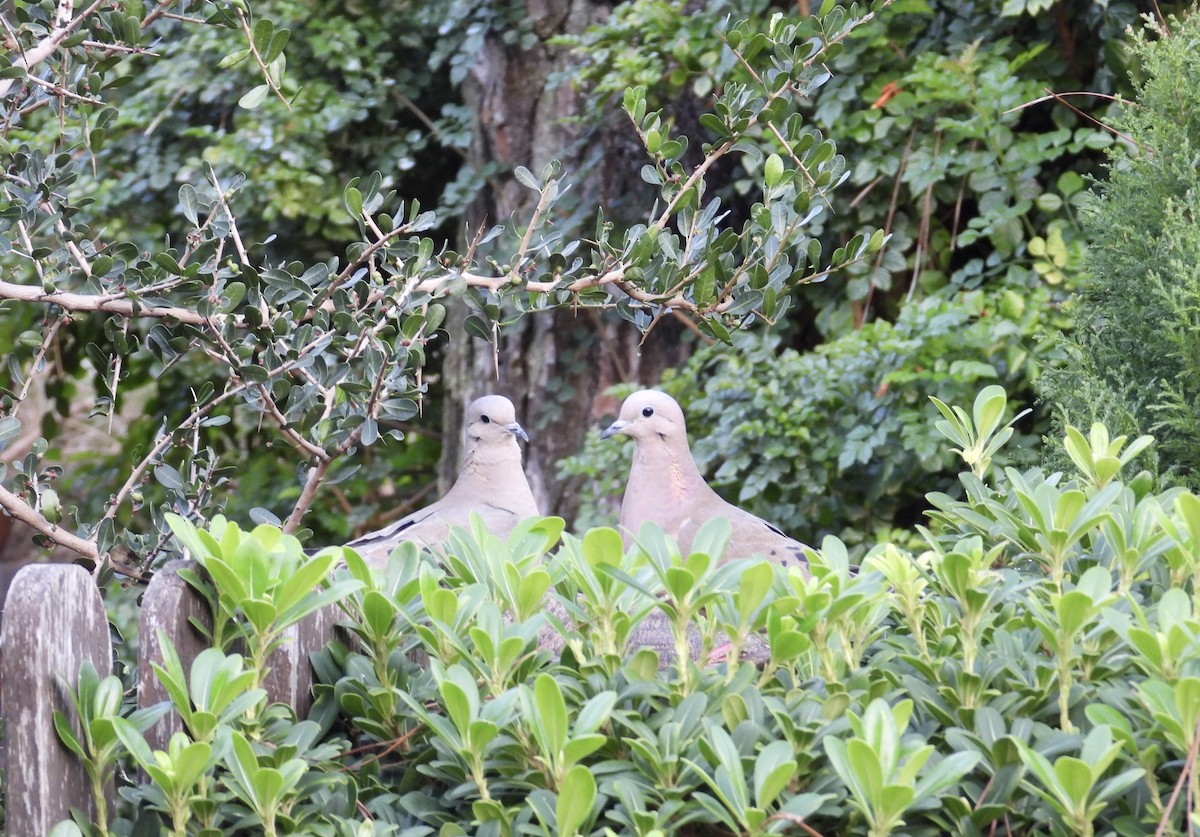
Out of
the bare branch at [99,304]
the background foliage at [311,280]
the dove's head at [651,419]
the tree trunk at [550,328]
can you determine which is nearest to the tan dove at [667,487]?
the dove's head at [651,419]

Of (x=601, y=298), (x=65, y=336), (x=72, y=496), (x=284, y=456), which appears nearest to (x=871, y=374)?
(x=601, y=298)

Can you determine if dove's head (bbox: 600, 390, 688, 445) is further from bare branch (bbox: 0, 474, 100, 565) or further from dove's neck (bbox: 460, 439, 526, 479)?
bare branch (bbox: 0, 474, 100, 565)

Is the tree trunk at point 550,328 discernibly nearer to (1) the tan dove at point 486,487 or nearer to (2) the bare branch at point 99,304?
(1) the tan dove at point 486,487

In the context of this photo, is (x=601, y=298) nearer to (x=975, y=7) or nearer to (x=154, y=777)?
(x=154, y=777)

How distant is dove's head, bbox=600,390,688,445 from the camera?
3938 millimetres

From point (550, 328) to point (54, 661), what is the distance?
15.1 feet

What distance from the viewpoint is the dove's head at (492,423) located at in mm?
4043

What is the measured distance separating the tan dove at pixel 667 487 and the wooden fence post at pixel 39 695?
6.68 feet

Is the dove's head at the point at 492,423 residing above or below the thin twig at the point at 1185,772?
above

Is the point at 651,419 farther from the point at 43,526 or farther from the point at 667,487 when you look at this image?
the point at 43,526

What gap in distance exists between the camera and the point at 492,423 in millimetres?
4094

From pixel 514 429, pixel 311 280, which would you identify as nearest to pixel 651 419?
pixel 514 429

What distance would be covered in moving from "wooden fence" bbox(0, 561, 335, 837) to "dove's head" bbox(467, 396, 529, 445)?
2328 mm

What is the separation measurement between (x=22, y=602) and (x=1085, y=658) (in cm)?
136
